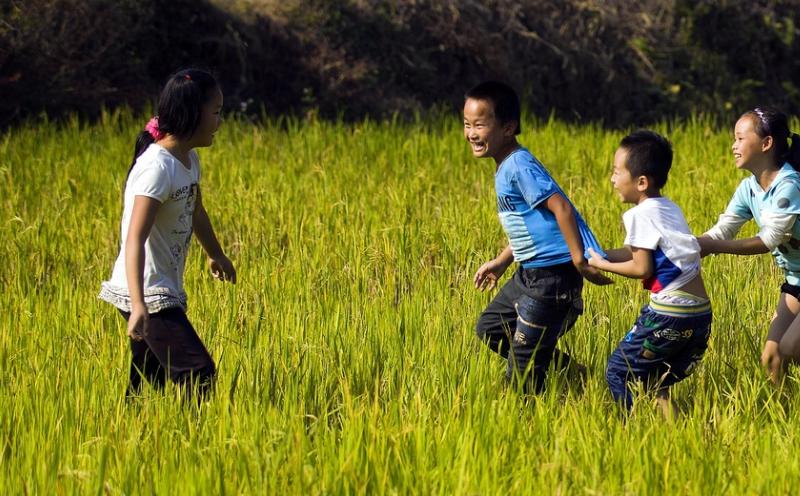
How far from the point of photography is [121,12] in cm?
859

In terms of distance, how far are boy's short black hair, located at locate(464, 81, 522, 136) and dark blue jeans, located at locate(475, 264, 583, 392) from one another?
447mm

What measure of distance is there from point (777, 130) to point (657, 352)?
0.80 meters

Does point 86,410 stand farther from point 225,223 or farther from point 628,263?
point 225,223

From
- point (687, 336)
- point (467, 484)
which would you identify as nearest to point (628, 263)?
point (687, 336)

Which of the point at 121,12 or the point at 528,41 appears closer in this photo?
the point at 121,12

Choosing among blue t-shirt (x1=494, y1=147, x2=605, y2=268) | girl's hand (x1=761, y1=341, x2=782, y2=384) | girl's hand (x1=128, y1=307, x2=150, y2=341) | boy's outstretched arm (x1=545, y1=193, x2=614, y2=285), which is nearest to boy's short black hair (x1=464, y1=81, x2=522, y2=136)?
blue t-shirt (x1=494, y1=147, x2=605, y2=268)

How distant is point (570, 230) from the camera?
3393 mm

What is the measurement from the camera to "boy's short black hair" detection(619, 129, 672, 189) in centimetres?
333

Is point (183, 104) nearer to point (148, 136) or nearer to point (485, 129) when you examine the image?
point (148, 136)

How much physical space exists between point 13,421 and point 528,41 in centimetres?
784

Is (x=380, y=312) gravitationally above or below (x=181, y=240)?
below

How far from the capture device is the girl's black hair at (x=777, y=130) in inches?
143

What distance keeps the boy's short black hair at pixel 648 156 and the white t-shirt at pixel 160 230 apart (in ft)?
3.94

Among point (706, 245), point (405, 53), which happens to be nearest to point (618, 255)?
point (706, 245)
